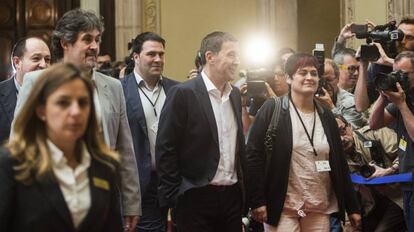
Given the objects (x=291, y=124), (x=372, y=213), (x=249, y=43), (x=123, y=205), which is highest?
(x=249, y=43)

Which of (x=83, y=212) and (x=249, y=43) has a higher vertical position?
(x=249, y=43)

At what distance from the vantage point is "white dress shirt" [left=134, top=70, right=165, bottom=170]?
5.41m

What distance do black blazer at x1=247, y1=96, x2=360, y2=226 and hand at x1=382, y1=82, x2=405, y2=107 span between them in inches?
15.5

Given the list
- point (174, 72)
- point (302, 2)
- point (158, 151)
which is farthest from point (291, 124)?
point (302, 2)

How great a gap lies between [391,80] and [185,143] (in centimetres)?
137

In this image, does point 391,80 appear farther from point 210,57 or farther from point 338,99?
point 338,99

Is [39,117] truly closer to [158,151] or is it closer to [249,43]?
[158,151]

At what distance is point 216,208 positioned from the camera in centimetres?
459

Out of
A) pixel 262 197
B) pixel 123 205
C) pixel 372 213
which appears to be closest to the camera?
pixel 123 205

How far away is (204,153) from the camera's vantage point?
15.3 ft

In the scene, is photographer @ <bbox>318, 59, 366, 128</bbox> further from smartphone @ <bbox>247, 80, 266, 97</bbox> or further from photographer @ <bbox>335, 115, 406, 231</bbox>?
smartphone @ <bbox>247, 80, 266, 97</bbox>

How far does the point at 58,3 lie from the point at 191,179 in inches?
262

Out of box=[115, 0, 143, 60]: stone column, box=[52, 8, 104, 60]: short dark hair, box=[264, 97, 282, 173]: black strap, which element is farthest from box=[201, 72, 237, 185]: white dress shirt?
box=[115, 0, 143, 60]: stone column

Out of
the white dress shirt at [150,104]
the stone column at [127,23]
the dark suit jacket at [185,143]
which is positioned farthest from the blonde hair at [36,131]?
the stone column at [127,23]
